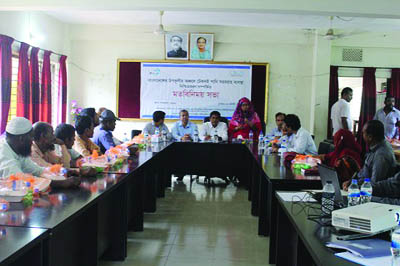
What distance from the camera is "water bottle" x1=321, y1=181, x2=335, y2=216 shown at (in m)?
2.00

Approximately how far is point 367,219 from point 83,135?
314 cm

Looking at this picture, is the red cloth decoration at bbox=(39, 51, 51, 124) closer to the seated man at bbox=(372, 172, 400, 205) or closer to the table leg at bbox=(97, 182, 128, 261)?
the table leg at bbox=(97, 182, 128, 261)

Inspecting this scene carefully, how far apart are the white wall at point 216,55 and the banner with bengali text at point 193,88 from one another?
27cm

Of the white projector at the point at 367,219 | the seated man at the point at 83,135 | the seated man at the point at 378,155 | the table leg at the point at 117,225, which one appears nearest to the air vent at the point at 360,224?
the white projector at the point at 367,219

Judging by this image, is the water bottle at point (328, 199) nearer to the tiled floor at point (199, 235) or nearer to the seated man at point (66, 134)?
the tiled floor at point (199, 235)

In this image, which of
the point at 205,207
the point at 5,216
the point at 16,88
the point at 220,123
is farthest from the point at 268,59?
the point at 5,216

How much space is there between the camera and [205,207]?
4738 mm

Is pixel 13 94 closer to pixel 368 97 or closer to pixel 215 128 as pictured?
pixel 215 128

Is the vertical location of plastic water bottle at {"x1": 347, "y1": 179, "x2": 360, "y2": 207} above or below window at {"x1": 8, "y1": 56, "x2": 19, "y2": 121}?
below

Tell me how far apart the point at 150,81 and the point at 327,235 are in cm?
659

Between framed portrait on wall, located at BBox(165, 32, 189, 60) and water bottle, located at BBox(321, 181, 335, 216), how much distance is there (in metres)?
6.05

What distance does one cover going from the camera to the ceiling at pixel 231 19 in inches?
258

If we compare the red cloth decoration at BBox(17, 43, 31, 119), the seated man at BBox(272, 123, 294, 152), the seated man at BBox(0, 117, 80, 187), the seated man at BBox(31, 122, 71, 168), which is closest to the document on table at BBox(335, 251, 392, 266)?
the seated man at BBox(0, 117, 80, 187)

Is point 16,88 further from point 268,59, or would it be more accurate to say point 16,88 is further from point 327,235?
point 327,235
